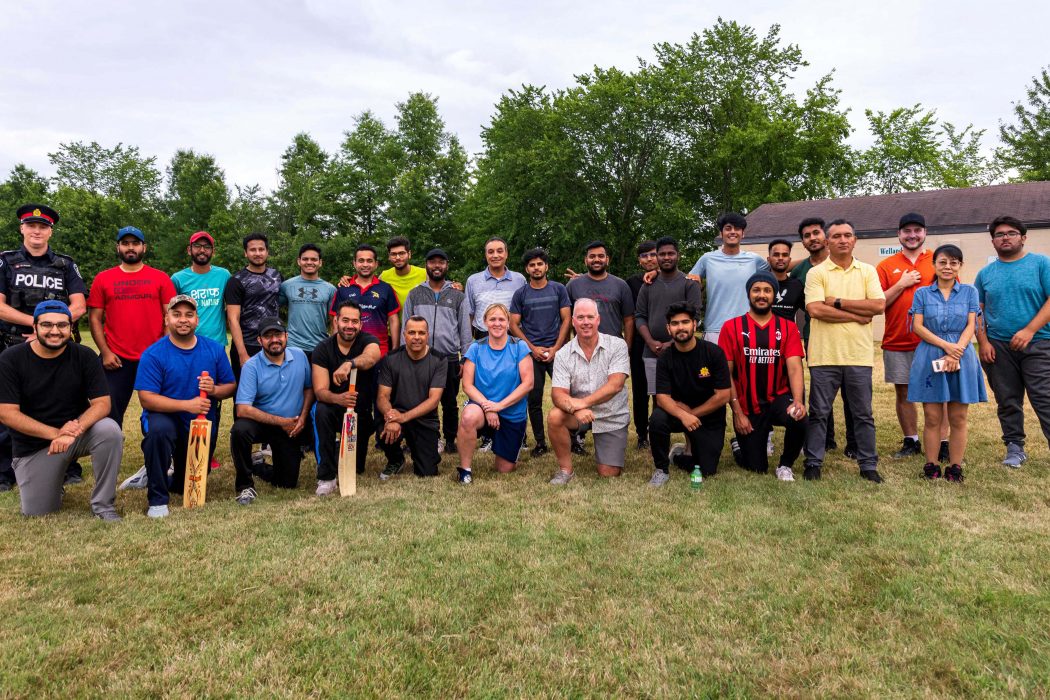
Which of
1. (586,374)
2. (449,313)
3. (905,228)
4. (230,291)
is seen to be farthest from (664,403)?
(230,291)

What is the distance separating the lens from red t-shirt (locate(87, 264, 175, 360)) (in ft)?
17.3

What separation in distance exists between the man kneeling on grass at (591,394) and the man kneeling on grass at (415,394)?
1.04 metres

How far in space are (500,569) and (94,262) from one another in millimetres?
44921

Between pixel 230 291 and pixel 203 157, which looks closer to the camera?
pixel 230 291

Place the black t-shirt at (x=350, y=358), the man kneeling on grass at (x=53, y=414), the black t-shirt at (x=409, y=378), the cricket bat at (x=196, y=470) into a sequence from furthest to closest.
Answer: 1. the black t-shirt at (x=409, y=378)
2. the black t-shirt at (x=350, y=358)
3. the cricket bat at (x=196, y=470)
4. the man kneeling on grass at (x=53, y=414)

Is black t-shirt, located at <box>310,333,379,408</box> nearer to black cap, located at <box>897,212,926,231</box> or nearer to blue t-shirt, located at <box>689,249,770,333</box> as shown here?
blue t-shirt, located at <box>689,249,770,333</box>

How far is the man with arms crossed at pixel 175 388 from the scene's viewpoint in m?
4.41

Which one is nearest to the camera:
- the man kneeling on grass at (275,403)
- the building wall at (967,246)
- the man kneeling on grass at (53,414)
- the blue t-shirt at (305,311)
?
the man kneeling on grass at (53,414)

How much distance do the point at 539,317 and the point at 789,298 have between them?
2.40 meters

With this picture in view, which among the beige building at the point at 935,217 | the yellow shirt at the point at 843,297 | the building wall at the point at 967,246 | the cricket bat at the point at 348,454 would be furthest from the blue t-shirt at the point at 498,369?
the beige building at the point at 935,217

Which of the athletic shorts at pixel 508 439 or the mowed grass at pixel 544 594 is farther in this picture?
the athletic shorts at pixel 508 439

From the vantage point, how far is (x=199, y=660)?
246 cm

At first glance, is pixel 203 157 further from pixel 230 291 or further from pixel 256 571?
pixel 256 571

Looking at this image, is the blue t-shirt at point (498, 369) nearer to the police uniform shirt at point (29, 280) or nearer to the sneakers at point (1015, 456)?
the police uniform shirt at point (29, 280)
